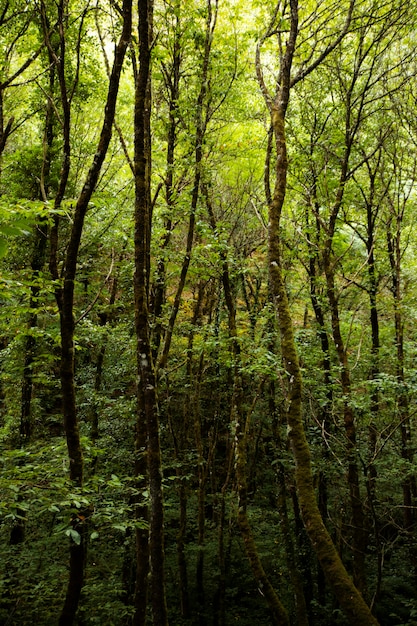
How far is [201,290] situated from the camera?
14.5 m

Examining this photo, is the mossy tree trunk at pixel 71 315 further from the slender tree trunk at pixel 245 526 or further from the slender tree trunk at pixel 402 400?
the slender tree trunk at pixel 402 400

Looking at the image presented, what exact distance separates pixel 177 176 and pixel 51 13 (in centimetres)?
403

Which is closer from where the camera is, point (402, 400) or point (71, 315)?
point (71, 315)

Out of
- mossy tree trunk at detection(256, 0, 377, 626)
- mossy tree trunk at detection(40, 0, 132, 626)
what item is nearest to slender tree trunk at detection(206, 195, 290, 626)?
mossy tree trunk at detection(256, 0, 377, 626)

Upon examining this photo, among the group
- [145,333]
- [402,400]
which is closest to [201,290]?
[402,400]

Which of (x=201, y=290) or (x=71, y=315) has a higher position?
(x=201, y=290)

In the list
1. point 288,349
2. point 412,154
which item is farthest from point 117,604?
point 412,154

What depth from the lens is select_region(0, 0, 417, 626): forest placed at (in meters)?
5.41

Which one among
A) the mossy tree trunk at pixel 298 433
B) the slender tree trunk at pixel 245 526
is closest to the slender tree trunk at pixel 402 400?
the slender tree trunk at pixel 245 526

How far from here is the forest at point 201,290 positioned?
541 cm

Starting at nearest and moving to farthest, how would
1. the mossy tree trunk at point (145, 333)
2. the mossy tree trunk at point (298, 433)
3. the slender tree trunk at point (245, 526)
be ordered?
the mossy tree trunk at point (298, 433) → the mossy tree trunk at point (145, 333) → the slender tree trunk at point (245, 526)

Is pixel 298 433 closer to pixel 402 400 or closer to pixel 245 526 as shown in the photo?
pixel 245 526

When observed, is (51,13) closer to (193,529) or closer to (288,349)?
(288,349)

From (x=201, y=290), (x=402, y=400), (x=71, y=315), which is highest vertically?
(x=201, y=290)
